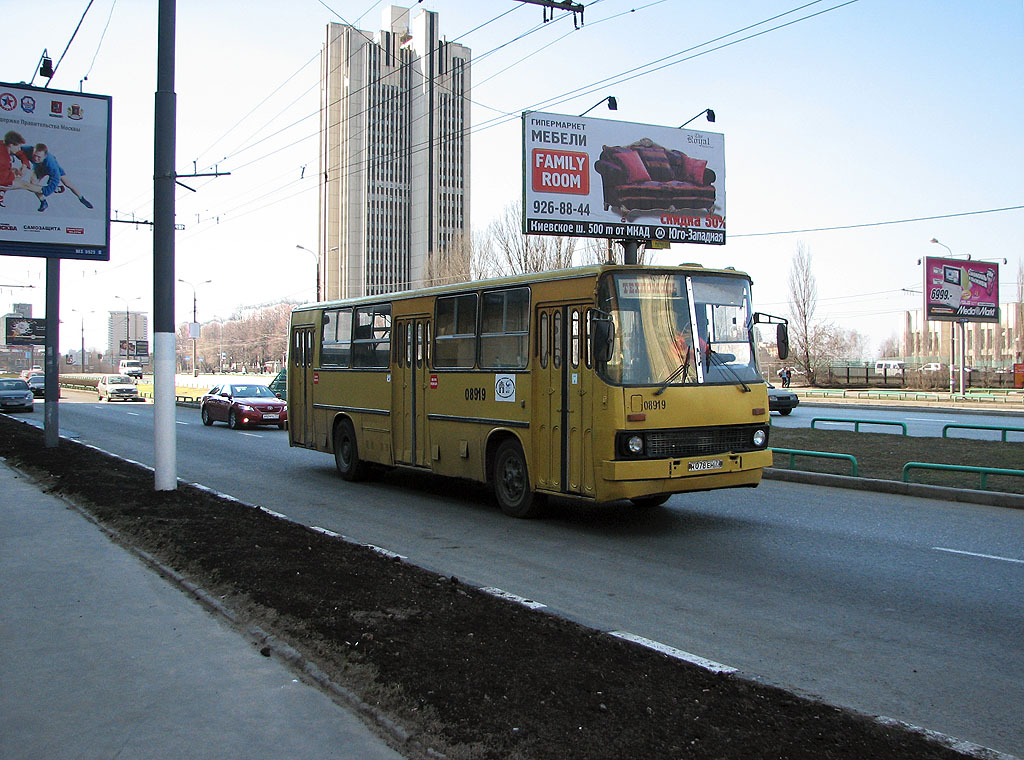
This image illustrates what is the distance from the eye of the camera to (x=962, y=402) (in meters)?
42.3

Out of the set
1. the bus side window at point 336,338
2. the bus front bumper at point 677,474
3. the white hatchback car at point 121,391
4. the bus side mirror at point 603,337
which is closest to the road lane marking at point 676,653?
the bus front bumper at point 677,474

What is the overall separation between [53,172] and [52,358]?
5.98m

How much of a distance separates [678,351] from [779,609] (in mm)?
3749

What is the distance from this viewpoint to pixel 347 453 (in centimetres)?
1494

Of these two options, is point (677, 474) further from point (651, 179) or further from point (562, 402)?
point (651, 179)

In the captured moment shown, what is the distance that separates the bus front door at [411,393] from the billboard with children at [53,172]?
19.0ft

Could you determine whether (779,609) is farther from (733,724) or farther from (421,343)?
(421,343)

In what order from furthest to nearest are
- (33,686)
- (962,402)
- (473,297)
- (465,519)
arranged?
(962,402) < (473,297) < (465,519) < (33,686)

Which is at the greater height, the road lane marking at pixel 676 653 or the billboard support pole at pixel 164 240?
the billboard support pole at pixel 164 240

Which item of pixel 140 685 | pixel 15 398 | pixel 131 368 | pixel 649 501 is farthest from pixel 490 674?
pixel 131 368

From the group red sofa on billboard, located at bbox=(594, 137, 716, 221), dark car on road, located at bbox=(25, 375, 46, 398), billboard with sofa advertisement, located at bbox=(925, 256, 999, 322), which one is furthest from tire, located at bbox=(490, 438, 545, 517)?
dark car on road, located at bbox=(25, 375, 46, 398)

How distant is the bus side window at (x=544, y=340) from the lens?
33.9 ft

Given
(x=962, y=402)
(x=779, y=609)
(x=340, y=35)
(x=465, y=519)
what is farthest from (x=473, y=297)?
A: (x=340, y=35)

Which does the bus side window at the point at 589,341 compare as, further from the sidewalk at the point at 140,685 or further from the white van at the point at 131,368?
the white van at the point at 131,368
